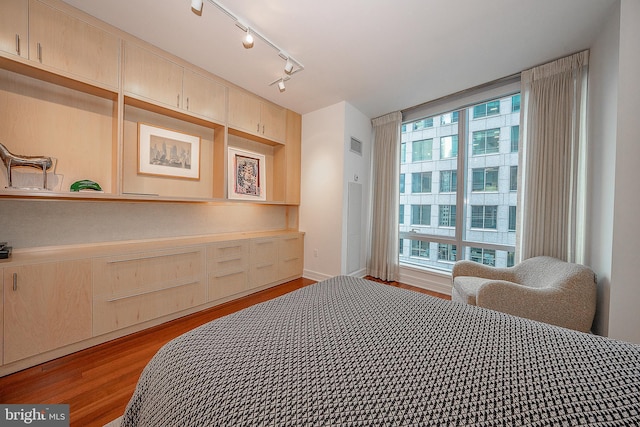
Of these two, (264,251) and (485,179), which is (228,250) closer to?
(264,251)

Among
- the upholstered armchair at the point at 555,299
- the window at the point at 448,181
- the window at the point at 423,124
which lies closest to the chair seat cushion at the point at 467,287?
the upholstered armchair at the point at 555,299

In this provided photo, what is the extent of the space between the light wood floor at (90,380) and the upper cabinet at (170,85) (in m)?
2.28

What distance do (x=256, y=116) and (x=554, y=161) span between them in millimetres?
3466

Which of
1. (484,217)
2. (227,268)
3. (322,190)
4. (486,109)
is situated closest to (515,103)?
(486,109)

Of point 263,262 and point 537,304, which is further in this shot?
point 263,262

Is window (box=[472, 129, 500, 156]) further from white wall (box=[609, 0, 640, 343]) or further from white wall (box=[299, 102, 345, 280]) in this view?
white wall (box=[299, 102, 345, 280])

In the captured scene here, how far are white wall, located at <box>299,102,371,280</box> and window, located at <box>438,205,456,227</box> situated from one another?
118 centimetres

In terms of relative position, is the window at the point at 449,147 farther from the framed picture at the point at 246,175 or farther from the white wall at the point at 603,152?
the framed picture at the point at 246,175

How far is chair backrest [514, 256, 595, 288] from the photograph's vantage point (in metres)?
1.70

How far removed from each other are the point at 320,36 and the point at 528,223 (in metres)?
2.83

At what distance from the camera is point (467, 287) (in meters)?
2.04

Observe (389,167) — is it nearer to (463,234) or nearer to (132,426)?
(463,234)

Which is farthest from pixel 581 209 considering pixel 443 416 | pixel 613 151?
pixel 443 416

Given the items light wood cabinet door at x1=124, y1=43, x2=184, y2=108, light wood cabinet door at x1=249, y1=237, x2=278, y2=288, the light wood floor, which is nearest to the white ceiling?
light wood cabinet door at x1=124, y1=43, x2=184, y2=108
